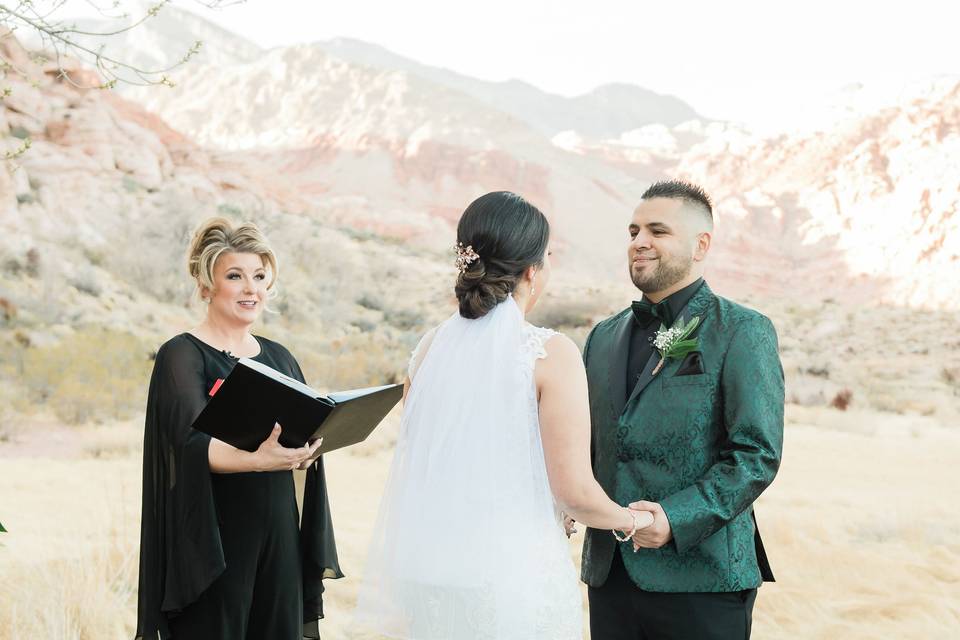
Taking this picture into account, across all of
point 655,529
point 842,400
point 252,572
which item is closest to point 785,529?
point 655,529

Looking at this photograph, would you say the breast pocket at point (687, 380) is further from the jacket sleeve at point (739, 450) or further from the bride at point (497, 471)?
the bride at point (497, 471)

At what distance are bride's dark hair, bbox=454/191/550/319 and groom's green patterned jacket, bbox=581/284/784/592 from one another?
57 cm

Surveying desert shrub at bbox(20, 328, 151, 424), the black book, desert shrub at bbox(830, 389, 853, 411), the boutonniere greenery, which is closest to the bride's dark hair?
the black book

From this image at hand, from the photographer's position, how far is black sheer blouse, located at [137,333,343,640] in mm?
2592

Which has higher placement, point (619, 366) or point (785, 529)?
point (619, 366)

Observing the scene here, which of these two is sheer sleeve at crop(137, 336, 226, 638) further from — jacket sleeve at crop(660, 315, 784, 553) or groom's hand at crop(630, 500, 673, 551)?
jacket sleeve at crop(660, 315, 784, 553)

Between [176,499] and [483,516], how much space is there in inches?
38.1

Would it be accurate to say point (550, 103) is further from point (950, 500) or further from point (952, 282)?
point (950, 500)

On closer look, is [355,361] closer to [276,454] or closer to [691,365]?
[276,454]

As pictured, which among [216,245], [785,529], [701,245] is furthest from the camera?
[785,529]

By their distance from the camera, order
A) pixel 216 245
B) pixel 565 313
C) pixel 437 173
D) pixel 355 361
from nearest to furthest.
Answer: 1. pixel 216 245
2. pixel 355 361
3. pixel 565 313
4. pixel 437 173

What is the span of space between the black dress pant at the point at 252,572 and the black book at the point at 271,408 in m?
0.31

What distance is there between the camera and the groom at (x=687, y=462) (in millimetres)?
2402

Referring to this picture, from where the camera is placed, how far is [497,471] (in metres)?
2.20
